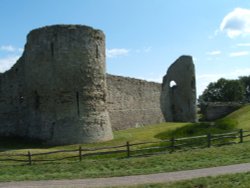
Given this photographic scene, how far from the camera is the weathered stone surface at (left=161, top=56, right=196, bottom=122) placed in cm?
4919

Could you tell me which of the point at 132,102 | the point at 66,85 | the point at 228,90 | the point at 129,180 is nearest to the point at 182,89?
the point at 132,102

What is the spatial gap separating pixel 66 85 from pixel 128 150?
272 inches

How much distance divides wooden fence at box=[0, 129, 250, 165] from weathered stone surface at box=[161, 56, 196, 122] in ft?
84.1

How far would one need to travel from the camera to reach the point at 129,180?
1433cm

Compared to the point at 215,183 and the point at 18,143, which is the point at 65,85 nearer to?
the point at 18,143

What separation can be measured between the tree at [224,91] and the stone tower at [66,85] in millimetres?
71668

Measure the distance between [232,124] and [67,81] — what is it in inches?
507

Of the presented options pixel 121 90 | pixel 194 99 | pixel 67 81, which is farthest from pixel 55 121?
pixel 194 99

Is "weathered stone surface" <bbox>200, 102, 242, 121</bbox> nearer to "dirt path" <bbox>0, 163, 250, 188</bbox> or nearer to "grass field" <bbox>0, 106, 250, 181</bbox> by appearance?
"grass field" <bbox>0, 106, 250, 181</bbox>

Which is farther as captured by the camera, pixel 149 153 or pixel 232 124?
pixel 232 124

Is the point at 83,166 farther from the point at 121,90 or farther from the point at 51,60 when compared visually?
the point at 121,90

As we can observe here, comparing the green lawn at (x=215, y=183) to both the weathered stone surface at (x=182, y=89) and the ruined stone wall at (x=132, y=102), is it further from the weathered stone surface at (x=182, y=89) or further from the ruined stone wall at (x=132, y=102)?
the weathered stone surface at (x=182, y=89)

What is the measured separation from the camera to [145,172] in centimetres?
1564

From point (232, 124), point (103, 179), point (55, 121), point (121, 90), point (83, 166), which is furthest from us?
point (121, 90)
